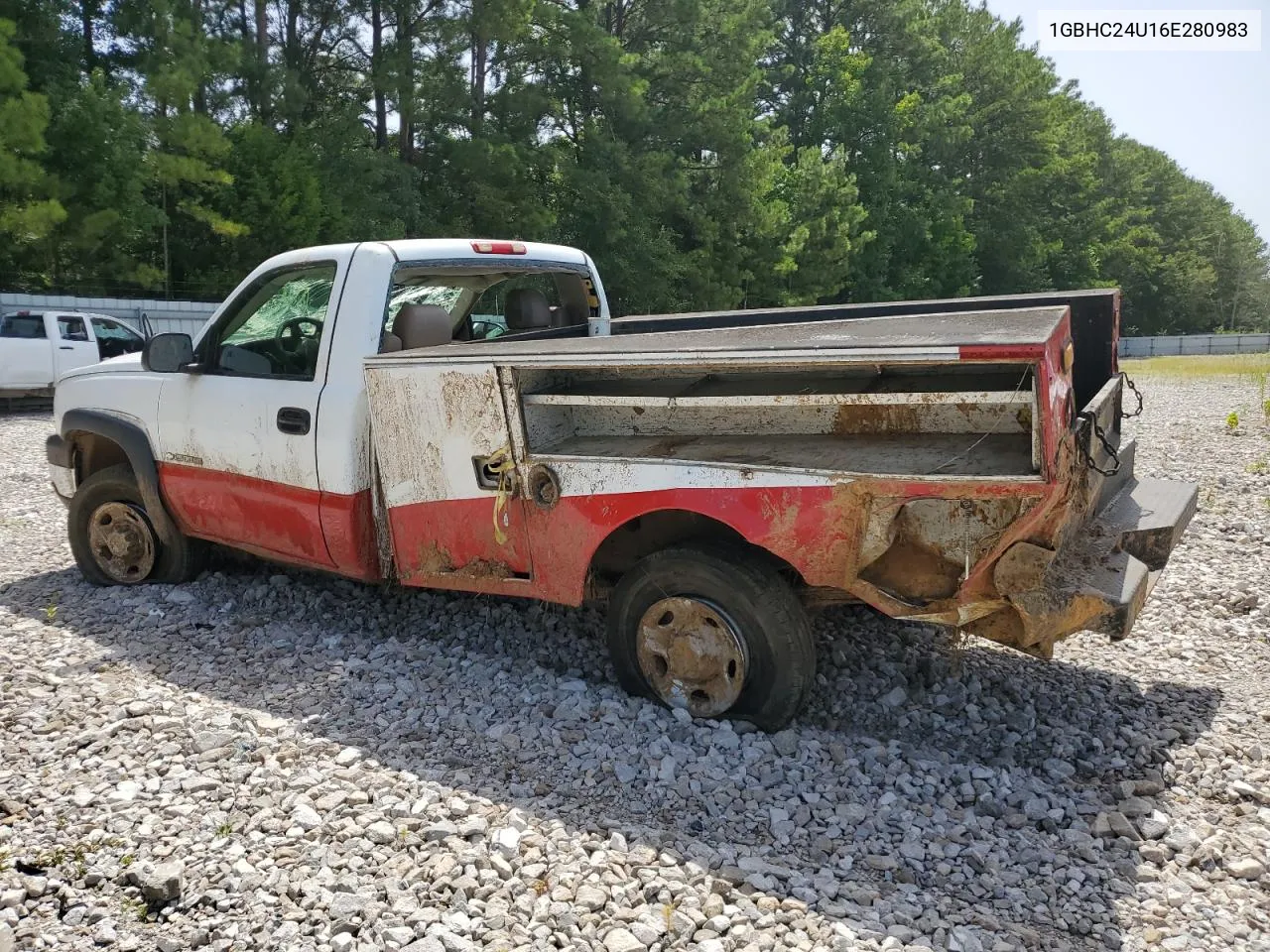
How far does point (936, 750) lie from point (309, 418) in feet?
10.9

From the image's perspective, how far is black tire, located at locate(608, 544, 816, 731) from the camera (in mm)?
3898

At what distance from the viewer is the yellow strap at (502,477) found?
14.0 feet

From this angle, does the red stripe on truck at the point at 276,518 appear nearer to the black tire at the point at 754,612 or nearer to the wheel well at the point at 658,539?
the wheel well at the point at 658,539

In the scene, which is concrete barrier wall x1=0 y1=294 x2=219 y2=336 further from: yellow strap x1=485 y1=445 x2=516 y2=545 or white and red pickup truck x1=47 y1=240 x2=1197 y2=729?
yellow strap x1=485 y1=445 x2=516 y2=545

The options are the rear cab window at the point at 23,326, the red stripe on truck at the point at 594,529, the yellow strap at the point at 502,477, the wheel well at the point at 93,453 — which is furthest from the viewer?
the rear cab window at the point at 23,326

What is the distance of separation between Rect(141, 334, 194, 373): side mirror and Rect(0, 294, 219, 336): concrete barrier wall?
14.3 meters

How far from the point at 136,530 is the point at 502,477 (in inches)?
117

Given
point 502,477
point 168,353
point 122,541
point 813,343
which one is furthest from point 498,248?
point 122,541

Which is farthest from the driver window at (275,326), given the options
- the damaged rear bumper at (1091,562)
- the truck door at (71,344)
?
the truck door at (71,344)

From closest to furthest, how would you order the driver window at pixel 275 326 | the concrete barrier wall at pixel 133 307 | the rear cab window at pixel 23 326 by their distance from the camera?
1. the driver window at pixel 275 326
2. the rear cab window at pixel 23 326
3. the concrete barrier wall at pixel 133 307

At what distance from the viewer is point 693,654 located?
4.09 metres

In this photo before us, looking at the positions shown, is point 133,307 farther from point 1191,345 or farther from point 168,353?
point 1191,345

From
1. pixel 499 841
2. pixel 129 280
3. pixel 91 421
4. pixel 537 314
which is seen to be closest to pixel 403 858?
pixel 499 841

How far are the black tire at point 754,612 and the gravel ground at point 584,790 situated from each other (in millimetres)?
145
